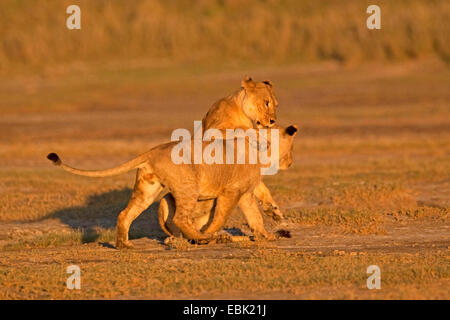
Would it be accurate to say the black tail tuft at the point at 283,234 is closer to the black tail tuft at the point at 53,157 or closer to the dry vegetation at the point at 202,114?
the dry vegetation at the point at 202,114

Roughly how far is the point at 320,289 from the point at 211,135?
255 centimetres

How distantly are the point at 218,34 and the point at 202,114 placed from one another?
1179cm

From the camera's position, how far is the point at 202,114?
23.3 meters

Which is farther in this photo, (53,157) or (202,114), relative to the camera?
(202,114)

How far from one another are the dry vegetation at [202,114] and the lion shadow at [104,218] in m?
0.03

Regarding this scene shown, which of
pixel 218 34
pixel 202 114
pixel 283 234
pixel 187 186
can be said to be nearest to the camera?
pixel 187 186

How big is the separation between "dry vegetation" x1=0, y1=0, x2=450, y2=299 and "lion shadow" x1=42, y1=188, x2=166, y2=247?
3 centimetres

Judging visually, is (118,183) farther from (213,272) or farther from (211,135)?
(213,272)

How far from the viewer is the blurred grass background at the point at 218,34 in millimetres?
32375

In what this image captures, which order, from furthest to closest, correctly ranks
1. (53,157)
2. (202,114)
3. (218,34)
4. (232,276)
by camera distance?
(218,34), (202,114), (53,157), (232,276)

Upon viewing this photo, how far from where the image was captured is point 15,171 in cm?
1469

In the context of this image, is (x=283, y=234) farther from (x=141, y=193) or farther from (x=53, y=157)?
(x=53, y=157)

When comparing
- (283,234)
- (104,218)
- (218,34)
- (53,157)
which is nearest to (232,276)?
(53,157)

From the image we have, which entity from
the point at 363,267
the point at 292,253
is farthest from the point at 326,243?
the point at 363,267
